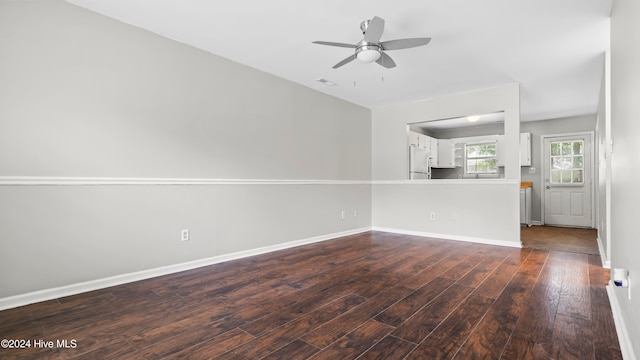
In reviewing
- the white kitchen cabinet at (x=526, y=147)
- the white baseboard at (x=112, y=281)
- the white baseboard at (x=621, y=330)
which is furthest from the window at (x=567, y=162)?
the white baseboard at (x=112, y=281)

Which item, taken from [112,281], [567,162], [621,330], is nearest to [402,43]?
[621,330]

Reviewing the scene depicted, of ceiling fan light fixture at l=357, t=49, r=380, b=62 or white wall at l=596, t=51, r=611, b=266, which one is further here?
white wall at l=596, t=51, r=611, b=266

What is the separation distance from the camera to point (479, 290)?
254 centimetres

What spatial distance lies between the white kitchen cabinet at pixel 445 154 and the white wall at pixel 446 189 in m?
2.47

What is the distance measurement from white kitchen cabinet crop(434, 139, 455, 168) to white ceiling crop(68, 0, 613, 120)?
122 inches

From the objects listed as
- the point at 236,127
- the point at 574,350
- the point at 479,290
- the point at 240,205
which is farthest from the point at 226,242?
the point at 574,350

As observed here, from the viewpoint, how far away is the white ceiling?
2.52 metres

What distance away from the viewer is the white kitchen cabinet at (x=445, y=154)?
296 inches

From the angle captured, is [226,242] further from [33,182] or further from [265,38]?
[265,38]

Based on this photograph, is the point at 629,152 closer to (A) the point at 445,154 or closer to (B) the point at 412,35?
(B) the point at 412,35

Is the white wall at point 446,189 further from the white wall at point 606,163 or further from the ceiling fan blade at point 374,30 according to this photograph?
the ceiling fan blade at point 374,30

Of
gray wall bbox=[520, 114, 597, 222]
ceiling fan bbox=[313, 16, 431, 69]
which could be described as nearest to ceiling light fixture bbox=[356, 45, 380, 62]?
ceiling fan bbox=[313, 16, 431, 69]

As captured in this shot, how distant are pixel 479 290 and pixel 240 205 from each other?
2.61m

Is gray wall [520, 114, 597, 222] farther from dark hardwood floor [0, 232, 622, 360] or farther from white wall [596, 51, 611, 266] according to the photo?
A: dark hardwood floor [0, 232, 622, 360]
